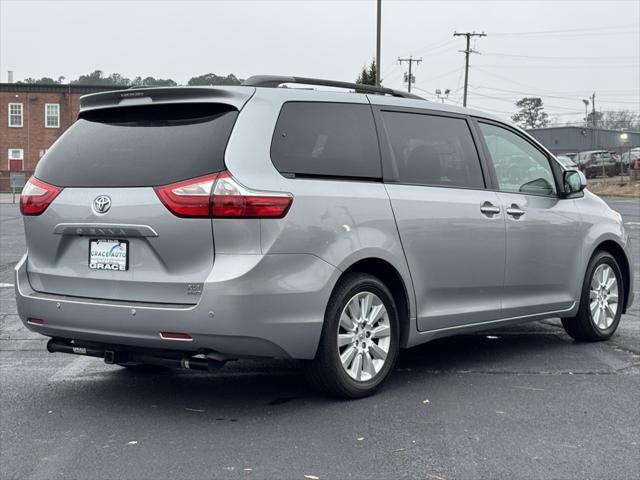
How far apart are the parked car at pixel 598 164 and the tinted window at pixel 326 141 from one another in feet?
183

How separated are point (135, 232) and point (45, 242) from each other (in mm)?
741

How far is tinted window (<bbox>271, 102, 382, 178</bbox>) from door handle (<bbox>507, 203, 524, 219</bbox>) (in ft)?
4.47

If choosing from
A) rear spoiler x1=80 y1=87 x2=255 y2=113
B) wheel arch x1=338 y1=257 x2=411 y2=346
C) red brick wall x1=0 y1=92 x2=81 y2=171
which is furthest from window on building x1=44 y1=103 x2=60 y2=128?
wheel arch x1=338 y1=257 x2=411 y2=346

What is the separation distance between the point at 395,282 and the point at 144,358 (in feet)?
5.51

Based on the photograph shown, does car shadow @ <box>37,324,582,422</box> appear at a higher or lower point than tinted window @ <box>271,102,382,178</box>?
lower

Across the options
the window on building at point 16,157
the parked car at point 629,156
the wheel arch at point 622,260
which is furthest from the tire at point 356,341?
the parked car at point 629,156

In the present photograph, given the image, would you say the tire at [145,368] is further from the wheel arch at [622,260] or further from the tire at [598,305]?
the wheel arch at [622,260]

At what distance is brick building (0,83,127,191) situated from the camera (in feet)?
182

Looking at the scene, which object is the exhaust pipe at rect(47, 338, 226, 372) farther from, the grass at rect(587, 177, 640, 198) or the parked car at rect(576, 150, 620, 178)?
the parked car at rect(576, 150, 620, 178)

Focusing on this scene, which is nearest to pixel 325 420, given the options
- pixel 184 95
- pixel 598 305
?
pixel 184 95

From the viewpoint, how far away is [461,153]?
20.7ft

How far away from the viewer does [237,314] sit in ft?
15.3

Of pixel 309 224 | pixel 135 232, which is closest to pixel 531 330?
pixel 309 224

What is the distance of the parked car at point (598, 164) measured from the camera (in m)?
59.1
